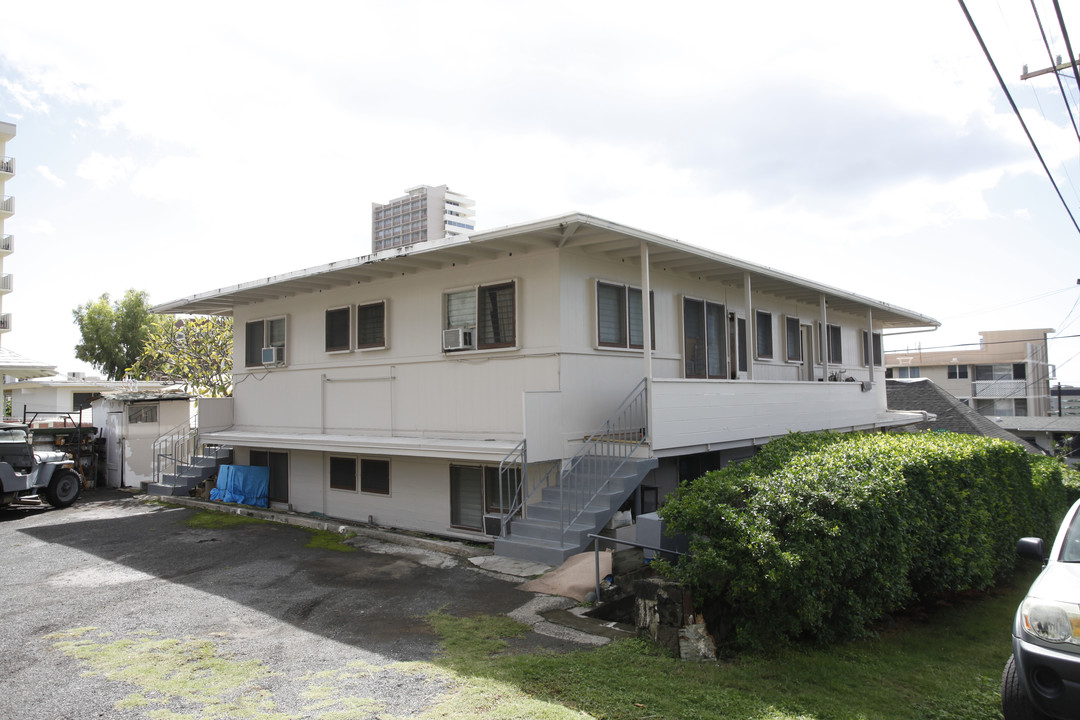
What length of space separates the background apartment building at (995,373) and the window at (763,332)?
119 feet

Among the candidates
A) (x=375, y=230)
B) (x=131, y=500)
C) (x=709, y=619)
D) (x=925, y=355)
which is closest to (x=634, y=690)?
(x=709, y=619)

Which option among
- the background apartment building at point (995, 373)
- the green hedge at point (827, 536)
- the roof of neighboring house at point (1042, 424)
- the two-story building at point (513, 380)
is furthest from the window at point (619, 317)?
the background apartment building at point (995, 373)

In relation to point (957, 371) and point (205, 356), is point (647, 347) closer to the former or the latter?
point (205, 356)

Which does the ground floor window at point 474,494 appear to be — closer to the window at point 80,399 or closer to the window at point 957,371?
the window at point 80,399

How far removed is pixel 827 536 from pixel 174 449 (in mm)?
16309

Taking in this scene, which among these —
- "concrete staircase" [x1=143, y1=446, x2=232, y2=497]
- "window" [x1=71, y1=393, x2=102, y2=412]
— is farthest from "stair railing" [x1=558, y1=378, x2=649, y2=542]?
"window" [x1=71, y1=393, x2=102, y2=412]

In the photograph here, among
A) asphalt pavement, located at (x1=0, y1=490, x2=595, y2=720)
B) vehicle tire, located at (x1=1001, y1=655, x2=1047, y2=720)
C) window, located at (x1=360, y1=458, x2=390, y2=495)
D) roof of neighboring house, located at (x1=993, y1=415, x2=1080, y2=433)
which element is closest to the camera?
vehicle tire, located at (x1=1001, y1=655, x2=1047, y2=720)

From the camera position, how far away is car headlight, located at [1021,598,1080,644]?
13.9ft

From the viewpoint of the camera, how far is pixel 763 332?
15438 mm

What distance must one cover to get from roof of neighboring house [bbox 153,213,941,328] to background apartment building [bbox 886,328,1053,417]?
38521 mm

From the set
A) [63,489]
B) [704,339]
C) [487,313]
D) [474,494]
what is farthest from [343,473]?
[704,339]

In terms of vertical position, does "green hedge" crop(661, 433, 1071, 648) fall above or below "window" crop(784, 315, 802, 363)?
below

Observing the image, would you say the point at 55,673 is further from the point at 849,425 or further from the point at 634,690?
the point at 849,425

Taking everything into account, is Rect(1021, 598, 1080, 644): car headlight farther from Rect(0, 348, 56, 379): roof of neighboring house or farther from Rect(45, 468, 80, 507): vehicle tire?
Rect(0, 348, 56, 379): roof of neighboring house
